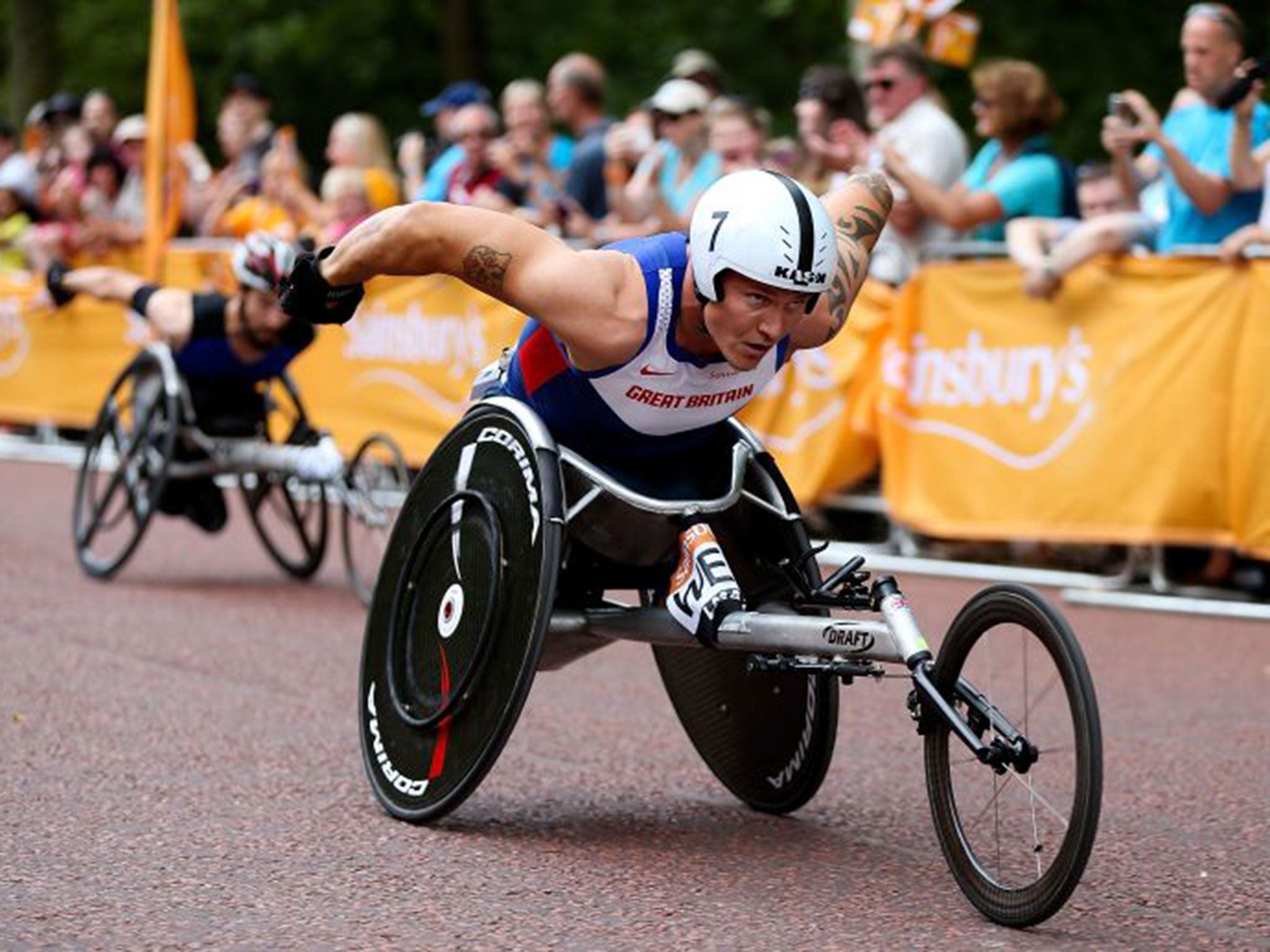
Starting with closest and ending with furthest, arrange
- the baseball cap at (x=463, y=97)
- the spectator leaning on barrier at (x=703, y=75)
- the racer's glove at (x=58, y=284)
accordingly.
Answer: the racer's glove at (x=58, y=284)
the spectator leaning on barrier at (x=703, y=75)
the baseball cap at (x=463, y=97)

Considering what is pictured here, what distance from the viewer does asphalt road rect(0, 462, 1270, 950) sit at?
5336 millimetres

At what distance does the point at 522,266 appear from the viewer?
598cm

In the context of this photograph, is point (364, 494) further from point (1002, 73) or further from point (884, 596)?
point (884, 596)

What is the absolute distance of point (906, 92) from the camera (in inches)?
492

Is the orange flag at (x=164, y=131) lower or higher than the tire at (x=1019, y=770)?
higher

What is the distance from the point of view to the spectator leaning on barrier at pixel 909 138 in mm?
12297

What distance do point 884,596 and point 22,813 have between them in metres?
2.35

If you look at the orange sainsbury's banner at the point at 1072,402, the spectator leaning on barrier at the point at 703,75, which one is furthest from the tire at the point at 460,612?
the spectator leaning on barrier at the point at 703,75

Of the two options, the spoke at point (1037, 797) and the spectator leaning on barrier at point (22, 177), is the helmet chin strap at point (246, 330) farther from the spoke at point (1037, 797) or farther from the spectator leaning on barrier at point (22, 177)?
the spectator leaning on barrier at point (22, 177)

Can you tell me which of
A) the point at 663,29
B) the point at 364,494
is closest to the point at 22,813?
the point at 364,494

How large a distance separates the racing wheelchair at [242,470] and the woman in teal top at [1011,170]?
9.53 ft

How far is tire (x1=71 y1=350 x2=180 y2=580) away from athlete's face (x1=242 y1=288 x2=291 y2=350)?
0.56 m

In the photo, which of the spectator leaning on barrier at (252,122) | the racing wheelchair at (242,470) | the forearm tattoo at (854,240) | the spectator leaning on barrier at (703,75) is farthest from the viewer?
the spectator leaning on barrier at (252,122)

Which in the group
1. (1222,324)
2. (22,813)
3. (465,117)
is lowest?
(22,813)
